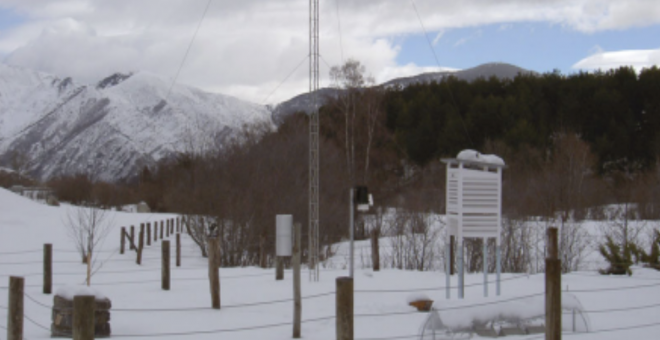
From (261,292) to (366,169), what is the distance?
84.0 ft

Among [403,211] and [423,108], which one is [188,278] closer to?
[403,211]

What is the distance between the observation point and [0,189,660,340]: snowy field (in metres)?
9.99

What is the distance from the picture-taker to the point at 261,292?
14367 mm

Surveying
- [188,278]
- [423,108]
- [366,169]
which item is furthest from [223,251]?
[423,108]

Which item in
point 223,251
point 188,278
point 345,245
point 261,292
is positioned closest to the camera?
point 261,292

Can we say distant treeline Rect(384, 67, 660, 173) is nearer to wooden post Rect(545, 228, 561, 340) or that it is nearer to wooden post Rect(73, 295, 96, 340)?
wooden post Rect(545, 228, 561, 340)

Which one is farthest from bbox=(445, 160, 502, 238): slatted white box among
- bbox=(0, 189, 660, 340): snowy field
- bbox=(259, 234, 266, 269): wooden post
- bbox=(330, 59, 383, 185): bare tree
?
bbox=(330, 59, 383, 185): bare tree

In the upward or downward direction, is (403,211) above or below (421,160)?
below

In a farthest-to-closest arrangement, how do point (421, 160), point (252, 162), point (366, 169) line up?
point (421, 160) < point (366, 169) < point (252, 162)

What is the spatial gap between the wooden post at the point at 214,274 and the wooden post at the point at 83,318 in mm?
5919

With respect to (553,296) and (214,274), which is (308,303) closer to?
(214,274)

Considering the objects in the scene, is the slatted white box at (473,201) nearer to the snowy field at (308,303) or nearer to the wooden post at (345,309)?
the snowy field at (308,303)

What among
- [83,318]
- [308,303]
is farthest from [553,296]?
[308,303]

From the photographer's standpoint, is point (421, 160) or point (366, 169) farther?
point (421, 160)
